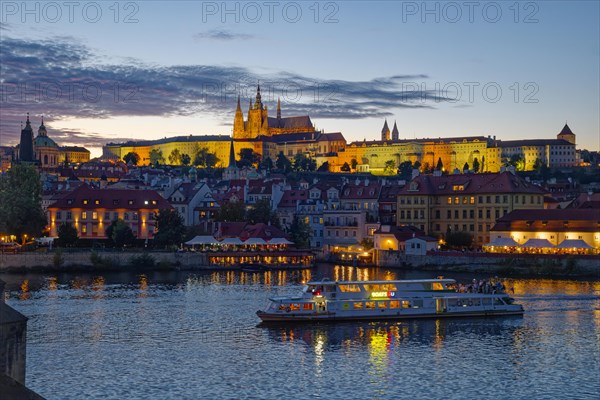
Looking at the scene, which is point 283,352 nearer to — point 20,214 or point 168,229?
point 168,229

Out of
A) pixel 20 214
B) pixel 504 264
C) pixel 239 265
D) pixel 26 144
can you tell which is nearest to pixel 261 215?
pixel 239 265

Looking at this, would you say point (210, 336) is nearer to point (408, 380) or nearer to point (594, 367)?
point (408, 380)

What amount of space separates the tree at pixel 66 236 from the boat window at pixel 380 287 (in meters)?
42.8

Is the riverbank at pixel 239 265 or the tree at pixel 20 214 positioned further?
the tree at pixel 20 214

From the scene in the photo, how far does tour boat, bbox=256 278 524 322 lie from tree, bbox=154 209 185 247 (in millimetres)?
37850

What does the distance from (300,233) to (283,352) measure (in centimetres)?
5506

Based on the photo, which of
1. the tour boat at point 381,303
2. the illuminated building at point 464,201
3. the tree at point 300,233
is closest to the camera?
the tour boat at point 381,303

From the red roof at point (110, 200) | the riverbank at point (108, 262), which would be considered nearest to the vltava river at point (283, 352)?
the riverbank at point (108, 262)

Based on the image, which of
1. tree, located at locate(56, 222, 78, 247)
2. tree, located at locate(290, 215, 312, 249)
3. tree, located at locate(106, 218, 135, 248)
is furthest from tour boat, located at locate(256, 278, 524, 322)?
tree, located at locate(290, 215, 312, 249)

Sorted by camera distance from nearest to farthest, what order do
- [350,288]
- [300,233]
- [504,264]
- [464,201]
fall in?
1. [350,288]
2. [504,264]
3. [464,201]
4. [300,233]

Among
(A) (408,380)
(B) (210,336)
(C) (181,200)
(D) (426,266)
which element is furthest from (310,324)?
(C) (181,200)

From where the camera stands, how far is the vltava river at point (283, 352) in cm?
3272

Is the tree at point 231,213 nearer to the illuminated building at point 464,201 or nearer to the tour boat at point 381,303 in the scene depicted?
the illuminated building at point 464,201

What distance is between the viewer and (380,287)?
5122cm
